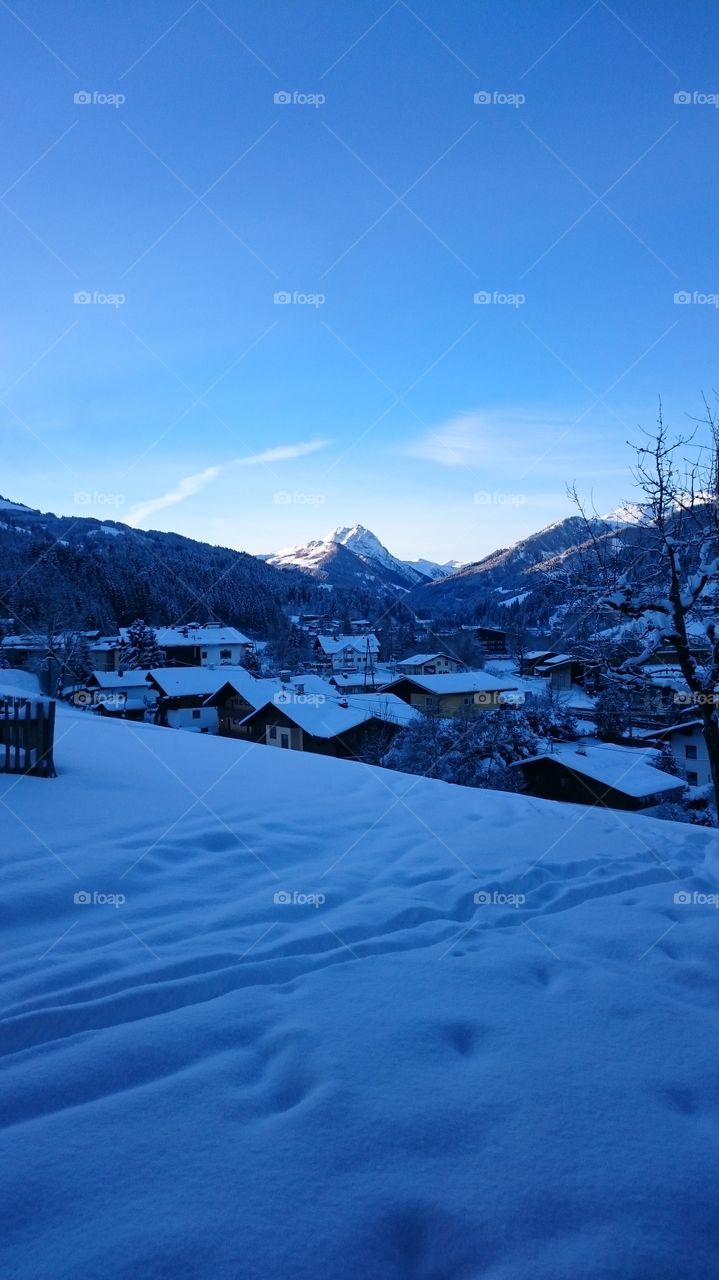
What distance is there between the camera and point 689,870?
5617mm

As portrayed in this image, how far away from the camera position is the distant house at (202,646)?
4791 cm

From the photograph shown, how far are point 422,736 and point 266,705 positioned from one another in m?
6.62

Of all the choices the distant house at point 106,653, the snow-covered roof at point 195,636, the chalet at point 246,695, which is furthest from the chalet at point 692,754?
the distant house at point 106,653

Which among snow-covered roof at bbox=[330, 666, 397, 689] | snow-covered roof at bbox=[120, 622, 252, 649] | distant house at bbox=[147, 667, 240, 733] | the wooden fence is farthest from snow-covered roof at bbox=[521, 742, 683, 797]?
snow-covered roof at bbox=[120, 622, 252, 649]

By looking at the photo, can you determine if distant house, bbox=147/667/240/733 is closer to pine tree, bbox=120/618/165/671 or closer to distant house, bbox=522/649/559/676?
pine tree, bbox=120/618/165/671

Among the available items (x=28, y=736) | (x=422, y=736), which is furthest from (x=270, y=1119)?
(x=422, y=736)

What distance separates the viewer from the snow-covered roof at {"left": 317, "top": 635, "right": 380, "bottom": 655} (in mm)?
52819

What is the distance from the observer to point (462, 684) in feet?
110

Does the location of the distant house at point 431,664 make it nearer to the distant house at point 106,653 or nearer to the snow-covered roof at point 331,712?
the snow-covered roof at point 331,712

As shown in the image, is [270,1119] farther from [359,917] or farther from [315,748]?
[315,748]

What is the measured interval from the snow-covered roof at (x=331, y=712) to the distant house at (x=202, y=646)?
65.1ft

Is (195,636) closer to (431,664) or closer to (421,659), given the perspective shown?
(421,659)

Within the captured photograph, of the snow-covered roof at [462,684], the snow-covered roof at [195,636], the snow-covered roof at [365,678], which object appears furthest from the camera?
the snow-covered roof at [195,636]

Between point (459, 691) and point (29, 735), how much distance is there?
26.8 meters
